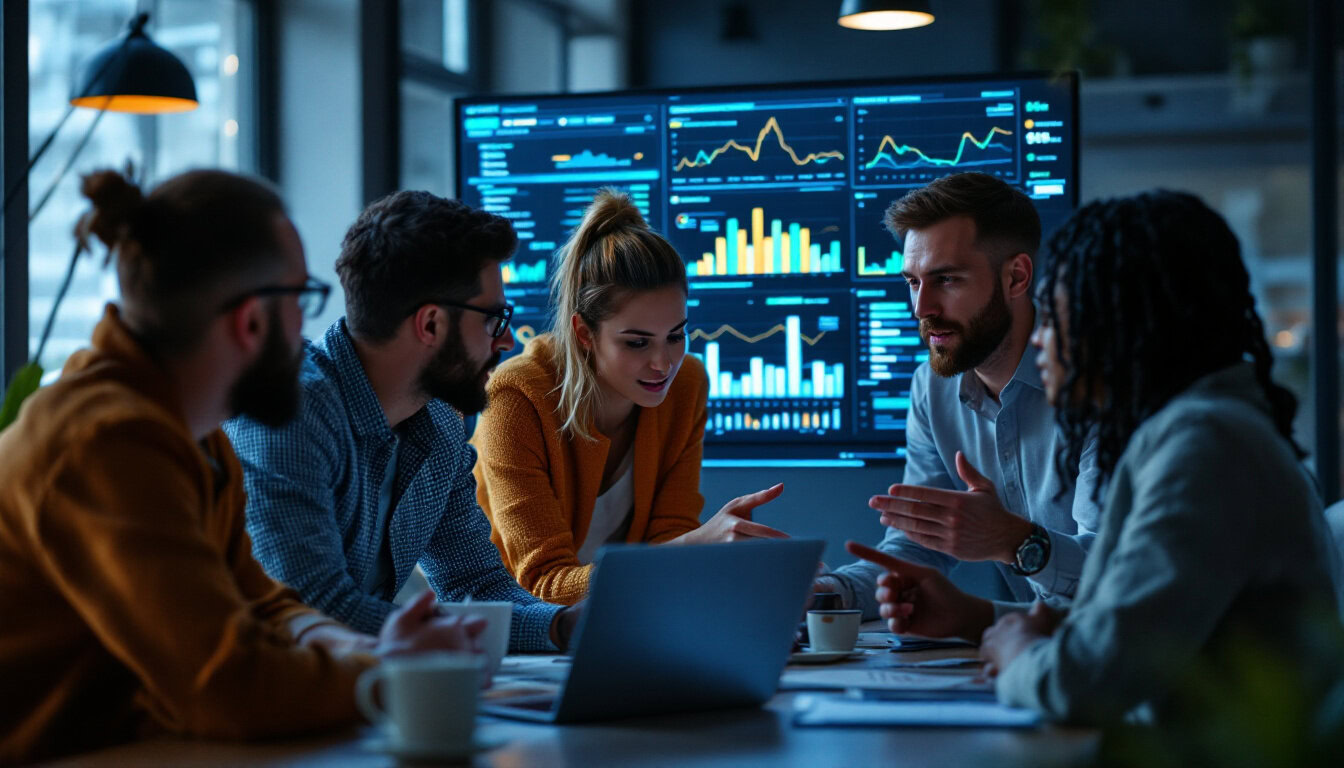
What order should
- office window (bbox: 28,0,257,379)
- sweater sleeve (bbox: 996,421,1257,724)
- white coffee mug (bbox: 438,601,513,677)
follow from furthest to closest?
office window (bbox: 28,0,257,379) → white coffee mug (bbox: 438,601,513,677) → sweater sleeve (bbox: 996,421,1257,724)

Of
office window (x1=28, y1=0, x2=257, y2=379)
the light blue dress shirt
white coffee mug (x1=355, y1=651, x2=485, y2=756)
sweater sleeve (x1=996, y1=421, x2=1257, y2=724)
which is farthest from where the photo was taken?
office window (x1=28, y1=0, x2=257, y2=379)

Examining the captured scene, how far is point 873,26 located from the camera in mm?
4215

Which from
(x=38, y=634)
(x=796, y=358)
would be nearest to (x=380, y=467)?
(x=38, y=634)

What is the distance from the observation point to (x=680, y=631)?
1331 mm

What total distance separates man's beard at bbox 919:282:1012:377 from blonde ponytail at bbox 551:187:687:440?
0.53 metres

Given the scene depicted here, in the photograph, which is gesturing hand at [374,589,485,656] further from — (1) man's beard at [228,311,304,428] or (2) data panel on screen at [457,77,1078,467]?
(2) data panel on screen at [457,77,1078,467]

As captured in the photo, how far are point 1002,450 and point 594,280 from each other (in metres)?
0.87

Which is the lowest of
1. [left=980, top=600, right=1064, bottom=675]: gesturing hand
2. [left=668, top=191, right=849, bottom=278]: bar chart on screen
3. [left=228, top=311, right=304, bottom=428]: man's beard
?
[left=980, top=600, right=1064, bottom=675]: gesturing hand

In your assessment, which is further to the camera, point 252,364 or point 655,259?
point 655,259

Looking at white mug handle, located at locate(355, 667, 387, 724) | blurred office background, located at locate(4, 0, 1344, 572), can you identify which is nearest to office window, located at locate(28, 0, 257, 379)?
blurred office background, located at locate(4, 0, 1344, 572)

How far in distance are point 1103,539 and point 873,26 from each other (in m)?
3.12

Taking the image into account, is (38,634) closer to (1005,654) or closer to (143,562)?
(143,562)

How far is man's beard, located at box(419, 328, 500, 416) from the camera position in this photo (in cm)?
A: 207

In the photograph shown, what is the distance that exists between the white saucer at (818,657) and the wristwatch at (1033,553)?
18.1 inches
